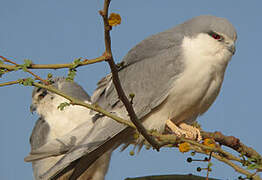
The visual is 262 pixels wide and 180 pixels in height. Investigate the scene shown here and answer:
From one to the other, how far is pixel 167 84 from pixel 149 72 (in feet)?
0.86

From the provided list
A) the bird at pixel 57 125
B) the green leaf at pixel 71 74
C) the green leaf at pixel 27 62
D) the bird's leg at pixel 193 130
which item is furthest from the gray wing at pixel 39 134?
the green leaf at pixel 71 74

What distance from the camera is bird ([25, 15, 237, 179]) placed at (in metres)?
3.51

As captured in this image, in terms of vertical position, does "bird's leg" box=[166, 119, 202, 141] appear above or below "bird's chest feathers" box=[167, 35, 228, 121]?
below

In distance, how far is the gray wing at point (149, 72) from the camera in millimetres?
3633


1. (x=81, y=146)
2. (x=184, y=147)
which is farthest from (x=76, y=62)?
(x=81, y=146)

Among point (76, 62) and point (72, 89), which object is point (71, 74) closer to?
point (76, 62)

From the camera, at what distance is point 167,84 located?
11.9ft

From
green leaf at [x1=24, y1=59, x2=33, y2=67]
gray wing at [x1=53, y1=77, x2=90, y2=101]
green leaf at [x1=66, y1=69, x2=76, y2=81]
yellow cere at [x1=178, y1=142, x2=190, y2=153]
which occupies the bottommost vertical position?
yellow cere at [x1=178, y1=142, x2=190, y2=153]

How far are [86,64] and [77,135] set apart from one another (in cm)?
198

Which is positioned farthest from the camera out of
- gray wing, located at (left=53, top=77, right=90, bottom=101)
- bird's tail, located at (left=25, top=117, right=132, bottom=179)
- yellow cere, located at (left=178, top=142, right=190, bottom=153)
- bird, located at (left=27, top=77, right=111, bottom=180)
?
gray wing, located at (left=53, top=77, right=90, bottom=101)

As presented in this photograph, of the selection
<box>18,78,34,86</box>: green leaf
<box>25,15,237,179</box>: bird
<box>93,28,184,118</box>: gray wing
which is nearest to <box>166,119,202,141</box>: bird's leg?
<box>25,15,237,179</box>: bird

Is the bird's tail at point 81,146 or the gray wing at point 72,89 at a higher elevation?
the gray wing at point 72,89

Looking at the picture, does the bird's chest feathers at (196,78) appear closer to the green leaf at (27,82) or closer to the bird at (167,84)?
the bird at (167,84)

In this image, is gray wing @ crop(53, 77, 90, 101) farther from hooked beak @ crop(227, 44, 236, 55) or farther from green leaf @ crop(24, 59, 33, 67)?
green leaf @ crop(24, 59, 33, 67)
